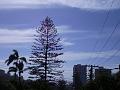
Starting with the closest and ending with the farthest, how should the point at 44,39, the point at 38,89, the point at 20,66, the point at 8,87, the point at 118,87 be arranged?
the point at 8,87, the point at 38,89, the point at 118,87, the point at 44,39, the point at 20,66

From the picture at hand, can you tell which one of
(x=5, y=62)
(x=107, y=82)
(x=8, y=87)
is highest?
(x=5, y=62)

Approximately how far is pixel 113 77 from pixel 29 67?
15.1 metres

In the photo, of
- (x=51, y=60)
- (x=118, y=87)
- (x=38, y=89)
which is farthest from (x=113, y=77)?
(x=38, y=89)

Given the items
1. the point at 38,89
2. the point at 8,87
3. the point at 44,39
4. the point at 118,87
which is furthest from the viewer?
the point at 44,39

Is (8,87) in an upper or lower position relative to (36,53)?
lower

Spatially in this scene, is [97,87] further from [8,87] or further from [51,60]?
[8,87]

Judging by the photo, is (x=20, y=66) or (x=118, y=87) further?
(x=20, y=66)

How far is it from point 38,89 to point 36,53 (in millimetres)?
11205

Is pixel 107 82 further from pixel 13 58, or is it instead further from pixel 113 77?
pixel 13 58

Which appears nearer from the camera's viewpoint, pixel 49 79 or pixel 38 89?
pixel 38 89

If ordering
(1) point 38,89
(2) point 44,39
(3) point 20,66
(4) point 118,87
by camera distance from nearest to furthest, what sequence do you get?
(1) point 38,89 → (4) point 118,87 → (2) point 44,39 → (3) point 20,66

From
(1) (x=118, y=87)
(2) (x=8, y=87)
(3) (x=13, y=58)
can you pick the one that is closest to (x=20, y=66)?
(3) (x=13, y=58)

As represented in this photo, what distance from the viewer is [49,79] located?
72.2 meters

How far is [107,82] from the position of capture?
71812mm
